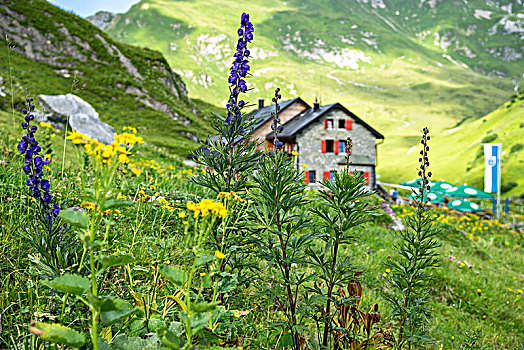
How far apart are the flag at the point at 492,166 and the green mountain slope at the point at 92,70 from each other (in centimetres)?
2377

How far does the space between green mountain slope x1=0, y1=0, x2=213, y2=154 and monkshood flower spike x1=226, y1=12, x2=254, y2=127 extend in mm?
24765

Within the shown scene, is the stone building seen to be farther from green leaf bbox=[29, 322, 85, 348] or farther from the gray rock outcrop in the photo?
green leaf bbox=[29, 322, 85, 348]

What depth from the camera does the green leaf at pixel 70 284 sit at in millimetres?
1402

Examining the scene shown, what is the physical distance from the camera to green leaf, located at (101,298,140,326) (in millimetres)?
1504

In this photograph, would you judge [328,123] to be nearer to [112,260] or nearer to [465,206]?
[465,206]

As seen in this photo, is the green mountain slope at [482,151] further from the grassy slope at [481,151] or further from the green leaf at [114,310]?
the green leaf at [114,310]

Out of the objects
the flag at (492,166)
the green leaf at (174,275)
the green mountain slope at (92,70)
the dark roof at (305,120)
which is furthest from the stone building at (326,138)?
the green leaf at (174,275)

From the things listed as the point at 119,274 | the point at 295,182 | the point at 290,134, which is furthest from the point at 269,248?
the point at 290,134

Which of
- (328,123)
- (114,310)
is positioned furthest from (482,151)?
(114,310)

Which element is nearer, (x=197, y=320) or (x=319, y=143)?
(x=197, y=320)

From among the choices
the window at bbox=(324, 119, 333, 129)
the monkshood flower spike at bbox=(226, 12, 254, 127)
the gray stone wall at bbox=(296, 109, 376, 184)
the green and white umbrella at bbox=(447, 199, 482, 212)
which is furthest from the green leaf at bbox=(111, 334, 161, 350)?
the green and white umbrella at bbox=(447, 199, 482, 212)

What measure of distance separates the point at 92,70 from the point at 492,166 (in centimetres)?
4331

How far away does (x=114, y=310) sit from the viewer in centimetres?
162

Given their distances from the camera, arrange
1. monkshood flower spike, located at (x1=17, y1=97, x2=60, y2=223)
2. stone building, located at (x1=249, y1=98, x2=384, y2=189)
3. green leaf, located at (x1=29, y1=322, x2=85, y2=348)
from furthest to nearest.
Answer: stone building, located at (x1=249, y1=98, x2=384, y2=189) < monkshood flower spike, located at (x1=17, y1=97, x2=60, y2=223) < green leaf, located at (x1=29, y1=322, x2=85, y2=348)
